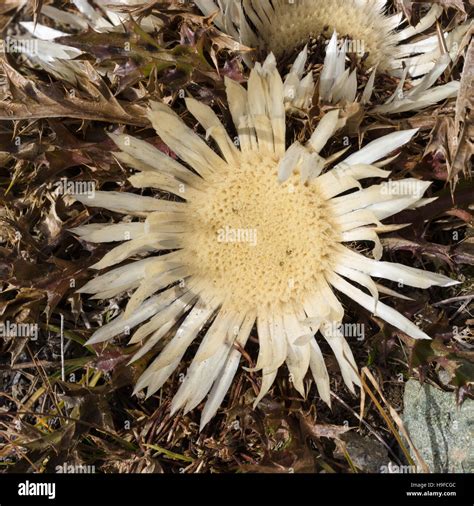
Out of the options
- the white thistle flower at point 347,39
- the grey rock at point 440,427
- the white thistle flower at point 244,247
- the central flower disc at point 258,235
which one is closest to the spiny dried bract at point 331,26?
the white thistle flower at point 347,39

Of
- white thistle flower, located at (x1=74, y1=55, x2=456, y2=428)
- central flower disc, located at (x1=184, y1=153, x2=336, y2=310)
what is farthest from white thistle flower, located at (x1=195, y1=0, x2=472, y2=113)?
central flower disc, located at (x1=184, y1=153, x2=336, y2=310)

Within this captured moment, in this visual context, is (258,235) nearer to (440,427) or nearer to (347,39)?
(347,39)

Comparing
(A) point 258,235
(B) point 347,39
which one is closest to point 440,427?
(A) point 258,235

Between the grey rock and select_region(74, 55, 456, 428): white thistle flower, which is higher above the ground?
select_region(74, 55, 456, 428): white thistle flower

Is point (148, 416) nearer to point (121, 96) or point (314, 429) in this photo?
point (314, 429)

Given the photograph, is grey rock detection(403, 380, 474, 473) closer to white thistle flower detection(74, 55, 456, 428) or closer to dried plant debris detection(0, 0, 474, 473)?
dried plant debris detection(0, 0, 474, 473)
